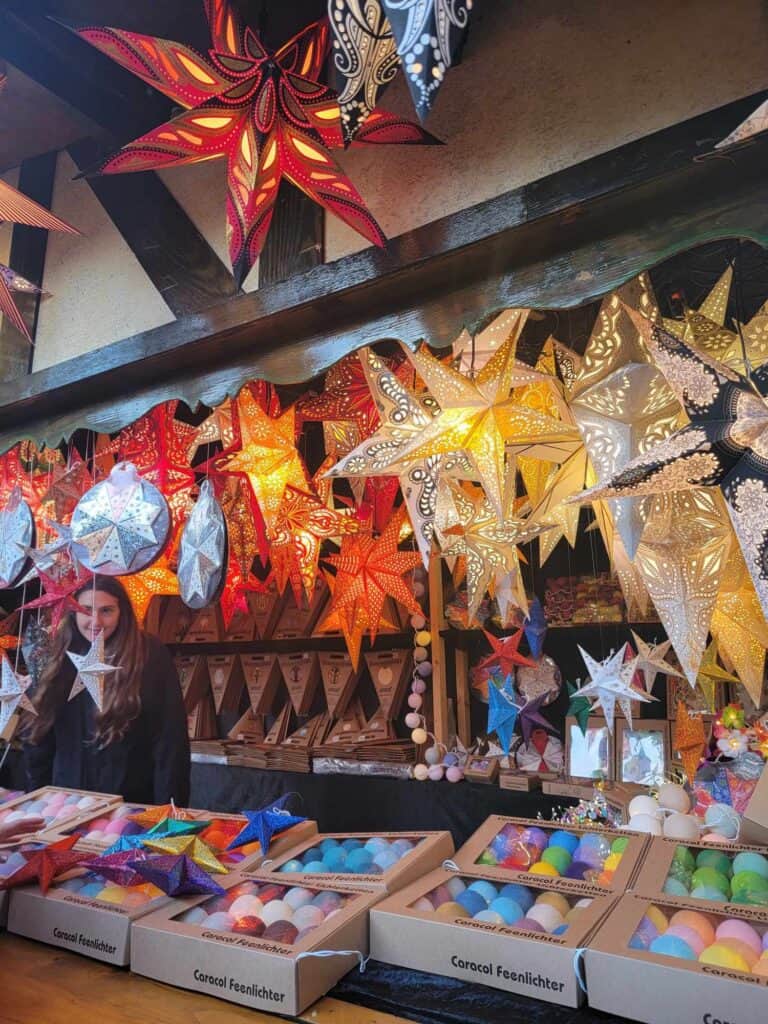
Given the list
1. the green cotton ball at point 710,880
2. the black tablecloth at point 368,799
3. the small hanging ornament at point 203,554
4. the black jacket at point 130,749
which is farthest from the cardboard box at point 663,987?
the black jacket at point 130,749

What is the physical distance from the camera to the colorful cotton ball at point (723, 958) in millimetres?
1142

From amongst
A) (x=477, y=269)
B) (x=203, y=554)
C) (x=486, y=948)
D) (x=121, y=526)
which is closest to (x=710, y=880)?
(x=486, y=948)

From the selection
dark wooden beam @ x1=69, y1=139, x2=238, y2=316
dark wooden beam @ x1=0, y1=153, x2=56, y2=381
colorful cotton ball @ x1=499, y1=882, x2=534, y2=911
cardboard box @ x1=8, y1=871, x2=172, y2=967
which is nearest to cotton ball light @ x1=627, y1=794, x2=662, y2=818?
colorful cotton ball @ x1=499, y1=882, x2=534, y2=911

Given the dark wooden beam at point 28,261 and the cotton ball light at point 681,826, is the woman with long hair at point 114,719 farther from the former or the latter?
the cotton ball light at point 681,826

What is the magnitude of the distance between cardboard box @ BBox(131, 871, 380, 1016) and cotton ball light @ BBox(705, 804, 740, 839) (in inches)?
44.6

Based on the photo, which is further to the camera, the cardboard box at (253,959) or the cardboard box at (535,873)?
the cardboard box at (535,873)

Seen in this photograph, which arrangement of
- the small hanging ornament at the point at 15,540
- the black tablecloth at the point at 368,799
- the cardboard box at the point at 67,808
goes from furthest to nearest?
the black tablecloth at the point at 368,799 < the small hanging ornament at the point at 15,540 < the cardboard box at the point at 67,808

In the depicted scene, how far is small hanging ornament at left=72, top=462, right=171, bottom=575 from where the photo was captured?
229cm

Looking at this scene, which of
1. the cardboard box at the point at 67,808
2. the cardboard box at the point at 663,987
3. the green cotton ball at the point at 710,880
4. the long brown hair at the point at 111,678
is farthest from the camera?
the long brown hair at the point at 111,678

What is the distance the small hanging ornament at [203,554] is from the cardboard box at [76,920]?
986mm

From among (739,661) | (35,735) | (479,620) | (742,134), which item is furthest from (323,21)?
(35,735)

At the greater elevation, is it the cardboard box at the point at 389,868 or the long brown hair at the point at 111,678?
the long brown hair at the point at 111,678

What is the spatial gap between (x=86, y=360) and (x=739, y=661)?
2127mm

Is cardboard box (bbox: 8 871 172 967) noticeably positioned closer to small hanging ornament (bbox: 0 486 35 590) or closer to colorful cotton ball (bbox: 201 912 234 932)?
colorful cotton ball (bbox: 201 912 234 932)
